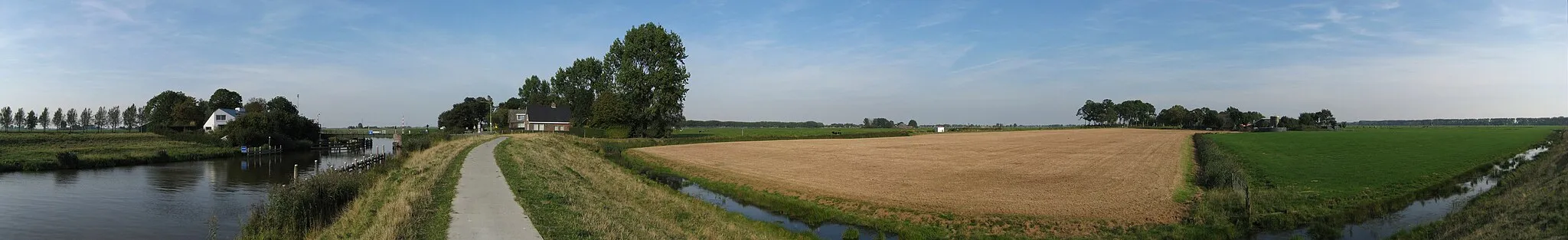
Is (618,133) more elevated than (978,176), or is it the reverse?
(618,133)

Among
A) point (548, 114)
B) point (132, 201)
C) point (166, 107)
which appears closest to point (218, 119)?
point (166, 107)

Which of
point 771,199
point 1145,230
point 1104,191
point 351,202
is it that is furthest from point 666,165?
point 1145,230

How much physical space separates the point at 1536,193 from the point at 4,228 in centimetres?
3864

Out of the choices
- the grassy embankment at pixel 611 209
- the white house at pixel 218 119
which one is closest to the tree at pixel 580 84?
the white house at pixel 218 119

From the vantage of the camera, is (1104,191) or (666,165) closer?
(1104,191)

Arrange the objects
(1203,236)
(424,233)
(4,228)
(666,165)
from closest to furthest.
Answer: (424,233), (1203,236), (4,228), (666,165)

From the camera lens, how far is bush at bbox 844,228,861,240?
51.7ft

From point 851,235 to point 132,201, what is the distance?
88.3 ft

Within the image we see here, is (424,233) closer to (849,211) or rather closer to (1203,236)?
(849,211)

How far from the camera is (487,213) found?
1230cm

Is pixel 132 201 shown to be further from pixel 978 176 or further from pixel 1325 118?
pixel 1325 118

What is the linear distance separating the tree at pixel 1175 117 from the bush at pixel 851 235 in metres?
158

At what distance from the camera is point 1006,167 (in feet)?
106

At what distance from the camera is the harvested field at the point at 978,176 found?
18938 millimetres
